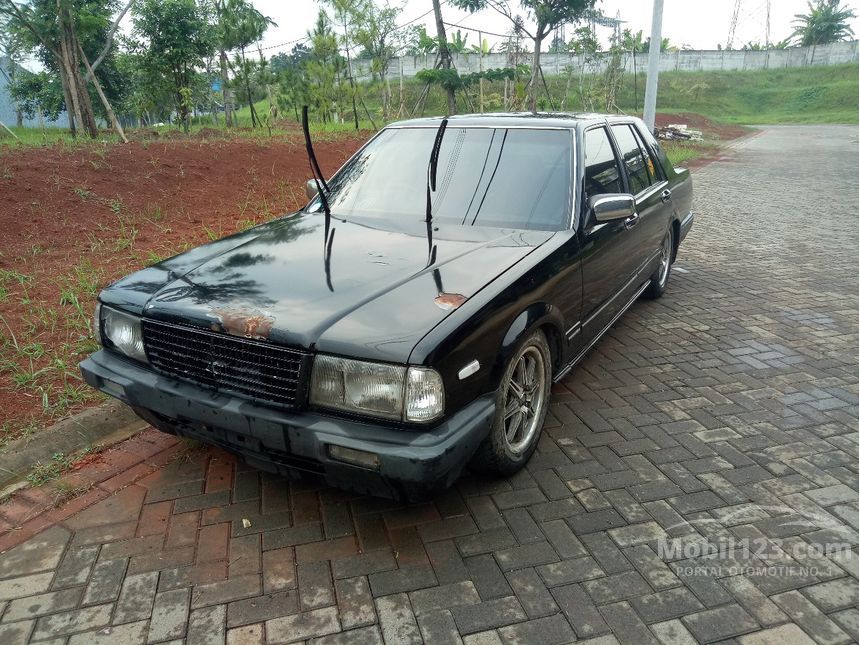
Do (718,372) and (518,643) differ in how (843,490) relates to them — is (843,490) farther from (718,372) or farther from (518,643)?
(518,643)

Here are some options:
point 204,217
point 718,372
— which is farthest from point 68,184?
point 718,372

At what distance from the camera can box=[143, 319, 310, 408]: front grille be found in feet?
7.25

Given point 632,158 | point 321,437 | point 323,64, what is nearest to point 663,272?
point 632,158

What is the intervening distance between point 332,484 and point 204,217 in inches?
227

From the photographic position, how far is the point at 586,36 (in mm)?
24672

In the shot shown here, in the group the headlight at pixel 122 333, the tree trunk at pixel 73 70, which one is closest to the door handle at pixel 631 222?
the headlight at pixel 122 333

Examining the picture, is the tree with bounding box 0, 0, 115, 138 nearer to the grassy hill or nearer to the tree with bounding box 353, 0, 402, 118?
the tree with bounding box 353, 0, 402, 118

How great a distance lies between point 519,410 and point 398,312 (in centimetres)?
95

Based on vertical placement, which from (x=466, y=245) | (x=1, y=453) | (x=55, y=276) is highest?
(x=466, y=245)

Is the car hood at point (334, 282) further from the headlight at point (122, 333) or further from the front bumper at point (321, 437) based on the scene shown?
the front bumper at point (321, 437)

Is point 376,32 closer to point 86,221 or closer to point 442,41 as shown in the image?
point 442,41

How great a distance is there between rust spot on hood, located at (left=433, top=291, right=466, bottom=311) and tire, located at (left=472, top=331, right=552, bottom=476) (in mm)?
401

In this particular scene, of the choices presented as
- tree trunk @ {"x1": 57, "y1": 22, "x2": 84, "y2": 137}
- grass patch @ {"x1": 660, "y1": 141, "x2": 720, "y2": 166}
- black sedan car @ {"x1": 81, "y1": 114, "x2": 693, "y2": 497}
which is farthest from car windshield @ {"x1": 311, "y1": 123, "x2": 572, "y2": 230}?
grass patch @ {"x1": 660, "y1": 141, "x2": 720, "y2": 166}

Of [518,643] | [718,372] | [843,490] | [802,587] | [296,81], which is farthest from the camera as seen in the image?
[296,81]
